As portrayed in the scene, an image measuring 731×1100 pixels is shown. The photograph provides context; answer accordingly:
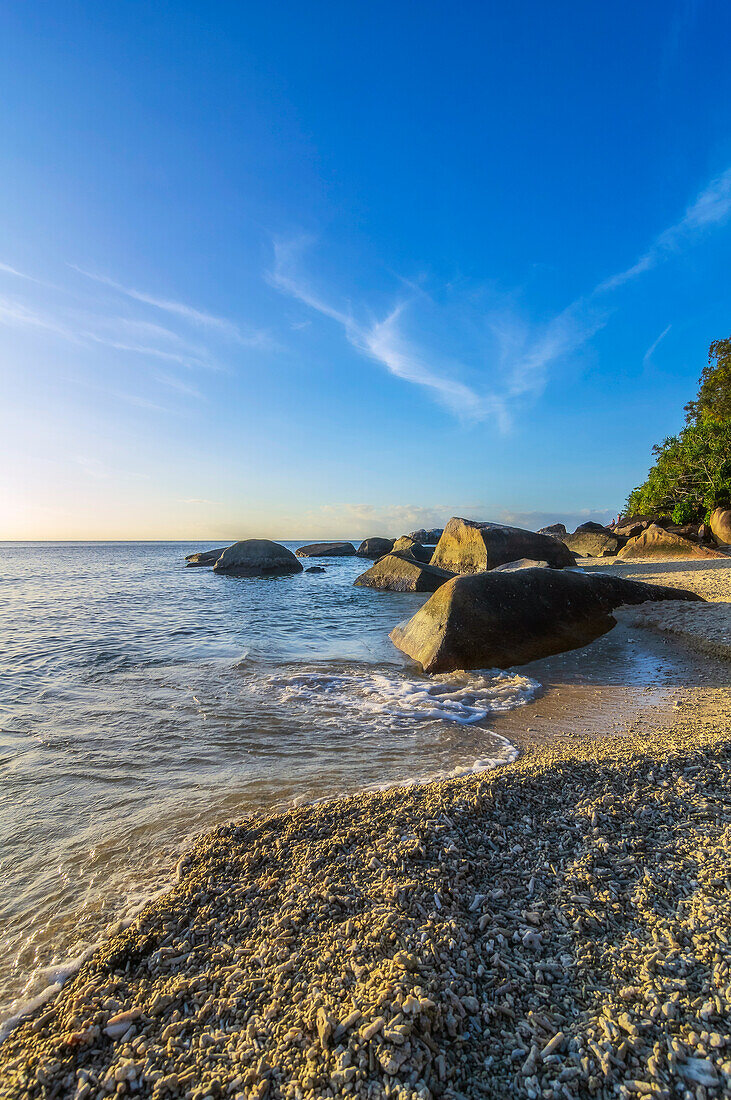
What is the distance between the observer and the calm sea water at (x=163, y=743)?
2920mm

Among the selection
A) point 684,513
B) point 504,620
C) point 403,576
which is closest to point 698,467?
point 684,513

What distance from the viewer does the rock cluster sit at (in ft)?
5.16

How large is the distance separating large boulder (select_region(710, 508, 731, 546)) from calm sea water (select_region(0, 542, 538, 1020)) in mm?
21761

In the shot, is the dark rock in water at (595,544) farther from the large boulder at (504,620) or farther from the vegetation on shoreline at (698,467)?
the large boulder at (504,620)

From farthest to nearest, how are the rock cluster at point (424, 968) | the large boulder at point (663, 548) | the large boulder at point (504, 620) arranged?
the large boulder at point (663, 548) → the large boulder at point (504, 620) → the rock cluster at point (424, 968)

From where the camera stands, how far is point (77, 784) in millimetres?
4273

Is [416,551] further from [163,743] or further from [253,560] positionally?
[163,743]

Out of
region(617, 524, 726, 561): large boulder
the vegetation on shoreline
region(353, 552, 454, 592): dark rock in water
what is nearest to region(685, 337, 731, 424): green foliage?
the vegetation on shoreline

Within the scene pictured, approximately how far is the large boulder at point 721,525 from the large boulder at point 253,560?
2401cm

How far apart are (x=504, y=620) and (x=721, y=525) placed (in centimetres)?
2237

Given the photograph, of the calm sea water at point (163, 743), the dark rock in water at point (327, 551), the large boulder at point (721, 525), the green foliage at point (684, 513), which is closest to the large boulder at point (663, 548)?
the large boulder at point (721, 525)

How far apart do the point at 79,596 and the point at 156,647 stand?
1139 centimetres

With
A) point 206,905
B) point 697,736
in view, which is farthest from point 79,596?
point 697,736

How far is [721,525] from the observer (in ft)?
77.8
